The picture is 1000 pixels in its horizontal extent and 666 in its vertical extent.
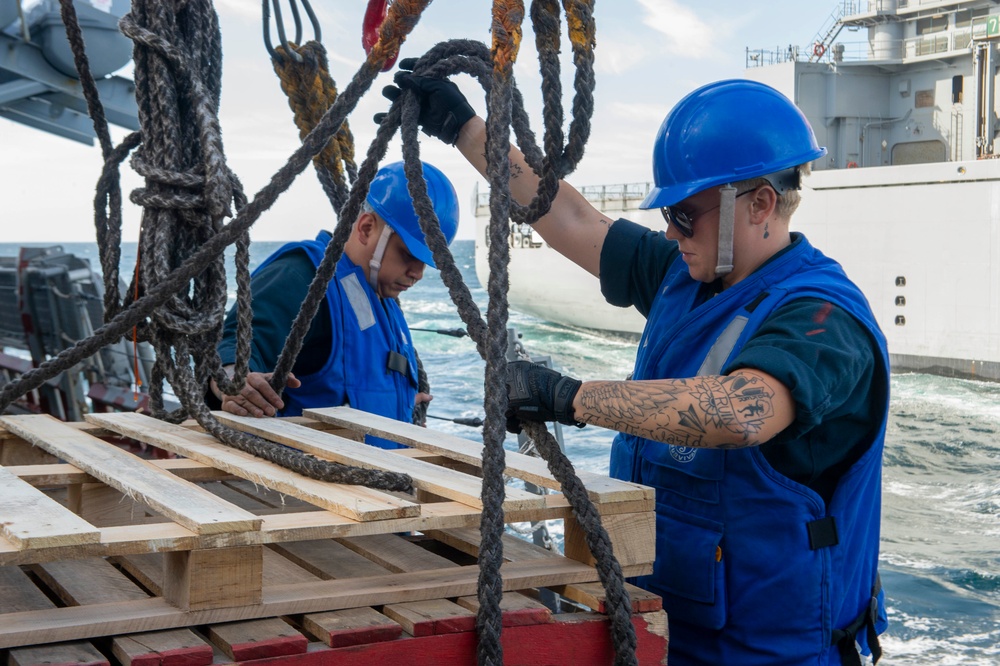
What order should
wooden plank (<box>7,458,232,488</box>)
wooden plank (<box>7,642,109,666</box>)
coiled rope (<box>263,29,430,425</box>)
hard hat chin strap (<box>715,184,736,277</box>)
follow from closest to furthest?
wooden plank (<box>7,642,109,666</box>), wooden plank (<box>7,458,232,488</box>), hard hat chin strap (<box>715,184,736,277</box>), coiled rope (<box>263,29,430,425</box>)

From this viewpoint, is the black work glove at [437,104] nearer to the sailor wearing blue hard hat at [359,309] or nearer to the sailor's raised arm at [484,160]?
the sailor's raised arm at [484,160]

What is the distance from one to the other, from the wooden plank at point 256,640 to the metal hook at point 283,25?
95.4 inches

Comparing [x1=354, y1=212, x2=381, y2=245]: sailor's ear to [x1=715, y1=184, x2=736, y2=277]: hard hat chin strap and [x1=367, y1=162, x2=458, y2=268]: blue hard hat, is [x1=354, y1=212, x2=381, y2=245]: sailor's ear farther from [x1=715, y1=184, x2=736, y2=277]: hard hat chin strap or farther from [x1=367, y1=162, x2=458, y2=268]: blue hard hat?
[x1=715, y1=184, x2=736, y2=277]: hard hat chin strap

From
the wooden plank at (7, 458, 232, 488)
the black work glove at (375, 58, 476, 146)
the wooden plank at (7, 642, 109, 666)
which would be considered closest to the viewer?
the wooden plank at (7, 642, 109, 666)

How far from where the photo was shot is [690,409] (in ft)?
7.55

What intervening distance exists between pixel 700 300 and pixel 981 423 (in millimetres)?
18602

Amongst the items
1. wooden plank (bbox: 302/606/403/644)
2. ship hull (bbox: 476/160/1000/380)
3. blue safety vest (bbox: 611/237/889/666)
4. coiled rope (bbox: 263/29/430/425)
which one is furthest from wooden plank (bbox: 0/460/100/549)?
ship hull (bbox: 476/160/1000/380)

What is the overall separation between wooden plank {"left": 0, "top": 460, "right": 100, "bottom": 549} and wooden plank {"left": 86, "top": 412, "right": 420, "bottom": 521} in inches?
19.7

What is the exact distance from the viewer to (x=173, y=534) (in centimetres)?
190

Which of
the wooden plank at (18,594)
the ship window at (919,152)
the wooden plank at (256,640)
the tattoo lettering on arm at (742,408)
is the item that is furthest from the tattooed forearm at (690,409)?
the ship window at (919,152)

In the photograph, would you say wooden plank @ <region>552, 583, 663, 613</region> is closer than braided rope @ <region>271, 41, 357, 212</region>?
Yes

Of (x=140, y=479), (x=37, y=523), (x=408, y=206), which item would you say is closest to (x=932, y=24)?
(x=408, y=206)

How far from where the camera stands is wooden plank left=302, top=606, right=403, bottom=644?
6.31 ft

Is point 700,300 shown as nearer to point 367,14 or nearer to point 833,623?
point 833,623
